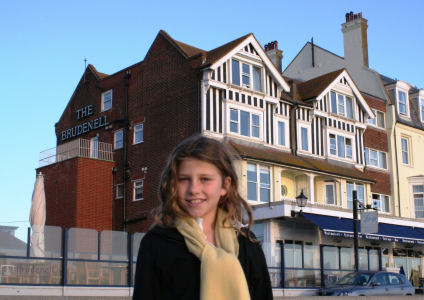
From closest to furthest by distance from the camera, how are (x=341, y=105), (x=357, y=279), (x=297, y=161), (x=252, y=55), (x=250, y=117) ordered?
1. (x=357, y=279)
2. (x=250, y=117)
3. (x=252, y=55)
4. (x=297, y=161)
5. (x=341, y=105)

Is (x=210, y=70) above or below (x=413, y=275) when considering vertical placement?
above

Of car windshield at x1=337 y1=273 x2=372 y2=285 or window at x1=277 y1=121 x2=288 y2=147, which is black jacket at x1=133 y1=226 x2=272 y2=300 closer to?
car windshield at x1=337 y1=273 x2=372 y2=285

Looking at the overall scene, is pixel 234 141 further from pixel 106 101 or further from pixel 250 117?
pixel 106 101

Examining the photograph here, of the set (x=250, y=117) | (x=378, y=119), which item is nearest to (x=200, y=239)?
(x=250, y=117)

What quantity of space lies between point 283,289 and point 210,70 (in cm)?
1210

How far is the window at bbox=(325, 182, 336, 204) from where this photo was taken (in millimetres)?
35219

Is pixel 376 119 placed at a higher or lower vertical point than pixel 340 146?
higher

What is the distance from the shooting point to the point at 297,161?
32.9 meters

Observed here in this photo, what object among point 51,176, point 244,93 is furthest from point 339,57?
point 51,176

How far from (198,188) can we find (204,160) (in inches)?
5.5

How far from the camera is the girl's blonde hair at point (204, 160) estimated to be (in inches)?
121

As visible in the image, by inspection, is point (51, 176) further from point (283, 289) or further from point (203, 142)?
point (203, 142)

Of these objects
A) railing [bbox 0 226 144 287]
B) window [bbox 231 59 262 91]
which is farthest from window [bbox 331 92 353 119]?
railing [bbox 0 226 144 287]

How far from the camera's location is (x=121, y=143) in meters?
35.1
